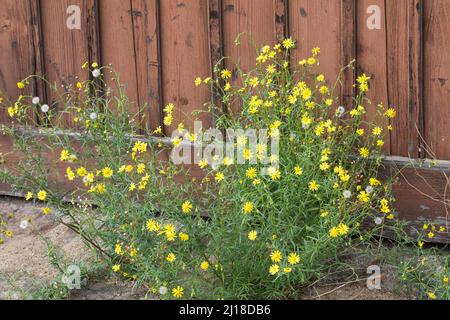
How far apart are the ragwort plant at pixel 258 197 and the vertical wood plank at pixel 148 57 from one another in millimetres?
584

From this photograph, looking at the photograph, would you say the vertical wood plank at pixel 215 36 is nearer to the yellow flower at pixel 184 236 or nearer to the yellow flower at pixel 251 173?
the yellow flower at pixel 251 173

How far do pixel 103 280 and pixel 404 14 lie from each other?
6.62 ft

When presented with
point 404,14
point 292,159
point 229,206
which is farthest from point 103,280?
point 404,14

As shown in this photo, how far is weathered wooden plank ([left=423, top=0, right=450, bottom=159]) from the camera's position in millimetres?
4406

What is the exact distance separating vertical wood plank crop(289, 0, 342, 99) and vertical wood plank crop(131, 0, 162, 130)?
88cm

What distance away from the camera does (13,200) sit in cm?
596

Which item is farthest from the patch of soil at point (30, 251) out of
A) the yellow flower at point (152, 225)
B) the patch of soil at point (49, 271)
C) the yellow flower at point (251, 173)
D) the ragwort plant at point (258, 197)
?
the yellow flower at point (251, 173)

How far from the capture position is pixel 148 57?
5301 mm

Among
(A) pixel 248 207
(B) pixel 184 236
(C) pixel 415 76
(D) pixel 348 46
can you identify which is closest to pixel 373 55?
(D) pixel 348 46

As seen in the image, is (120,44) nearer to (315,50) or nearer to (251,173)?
(315,50)

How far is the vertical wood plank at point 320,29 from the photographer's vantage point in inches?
184

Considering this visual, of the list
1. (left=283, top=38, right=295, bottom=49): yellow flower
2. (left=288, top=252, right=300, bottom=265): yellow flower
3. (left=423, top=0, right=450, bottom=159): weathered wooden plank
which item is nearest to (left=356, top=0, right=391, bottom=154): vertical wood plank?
(left=423, top=0, right=450, bottom=159): weathered wooden plank

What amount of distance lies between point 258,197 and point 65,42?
2.10m

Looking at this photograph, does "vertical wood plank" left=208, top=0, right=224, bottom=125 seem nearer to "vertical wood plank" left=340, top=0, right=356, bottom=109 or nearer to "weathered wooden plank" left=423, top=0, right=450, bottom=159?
"vertical wood plank" left=340, top=0, right=356, bottom=109
